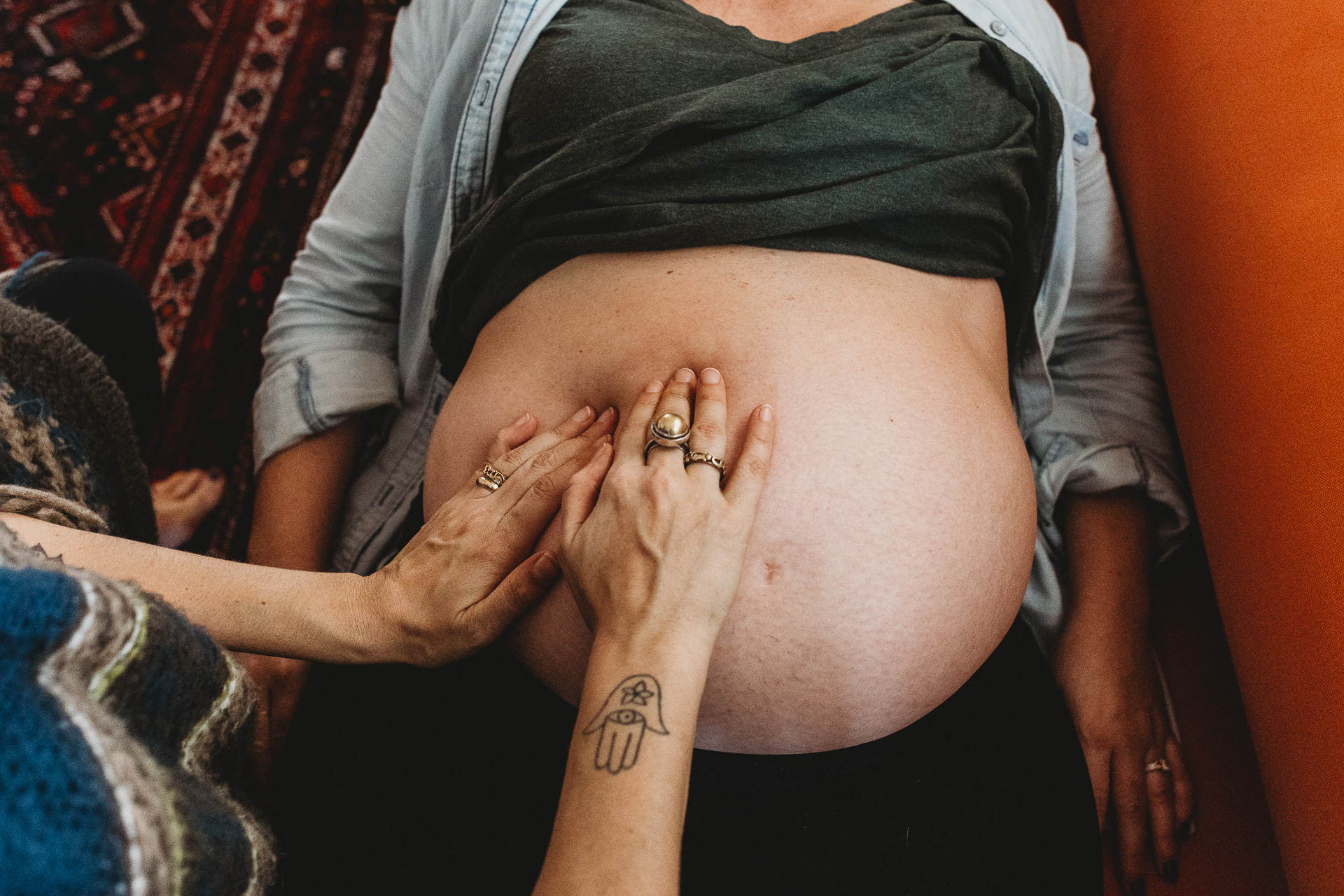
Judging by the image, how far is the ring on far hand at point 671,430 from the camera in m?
0.59

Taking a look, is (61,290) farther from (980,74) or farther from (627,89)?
(980,74)

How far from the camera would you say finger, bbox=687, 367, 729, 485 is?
0.59m

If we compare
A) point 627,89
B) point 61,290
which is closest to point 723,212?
point 627,89

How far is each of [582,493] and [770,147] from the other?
0.36 metres

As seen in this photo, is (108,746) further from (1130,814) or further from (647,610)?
(1130,814)

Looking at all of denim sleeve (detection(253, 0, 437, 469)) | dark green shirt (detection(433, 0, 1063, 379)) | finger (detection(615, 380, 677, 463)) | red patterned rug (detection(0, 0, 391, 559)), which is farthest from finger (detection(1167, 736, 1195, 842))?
red patterned rug (detection(0, 0, 391, 559))

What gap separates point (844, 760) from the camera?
2.19 ft

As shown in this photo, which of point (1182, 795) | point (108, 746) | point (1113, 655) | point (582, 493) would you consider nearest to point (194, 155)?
point (582, 493)

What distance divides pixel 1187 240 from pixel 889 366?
14.1 inches

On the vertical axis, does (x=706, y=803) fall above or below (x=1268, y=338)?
below

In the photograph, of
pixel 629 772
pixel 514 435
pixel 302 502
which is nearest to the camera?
pixel 629 772

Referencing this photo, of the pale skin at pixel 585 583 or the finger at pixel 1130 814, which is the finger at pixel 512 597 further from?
the finger at pixel 1130 814

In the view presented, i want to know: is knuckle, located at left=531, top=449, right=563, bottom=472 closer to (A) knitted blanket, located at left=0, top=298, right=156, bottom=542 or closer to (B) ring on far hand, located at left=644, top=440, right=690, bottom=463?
(B) ring on far hand, located at left=644, top=440, right=690, bottom=463

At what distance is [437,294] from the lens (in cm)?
89
